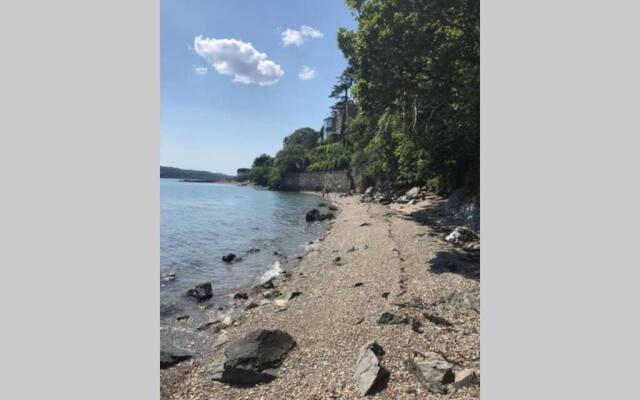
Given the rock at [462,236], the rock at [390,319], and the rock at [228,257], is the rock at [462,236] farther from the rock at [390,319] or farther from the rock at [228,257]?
the rock at [228,257]

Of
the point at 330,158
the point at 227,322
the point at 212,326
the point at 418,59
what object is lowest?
the point at 212,326

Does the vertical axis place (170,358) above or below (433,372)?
below

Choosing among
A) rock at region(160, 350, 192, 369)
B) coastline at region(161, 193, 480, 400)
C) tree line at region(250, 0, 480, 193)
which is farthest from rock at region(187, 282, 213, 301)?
tree line at region(250, 0, 480, 193)

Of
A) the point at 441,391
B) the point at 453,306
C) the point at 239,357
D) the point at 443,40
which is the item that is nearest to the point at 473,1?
the point at 443,40

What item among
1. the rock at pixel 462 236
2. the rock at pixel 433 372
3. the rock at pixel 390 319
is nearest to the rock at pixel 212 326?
the rock at pixel 390 319

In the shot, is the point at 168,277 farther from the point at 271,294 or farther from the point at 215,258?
the point at 271,294

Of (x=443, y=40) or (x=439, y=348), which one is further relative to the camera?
(x=443, y=40)

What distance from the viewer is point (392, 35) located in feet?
46.2

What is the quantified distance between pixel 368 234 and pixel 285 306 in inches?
475

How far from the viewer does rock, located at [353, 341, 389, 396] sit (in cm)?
584

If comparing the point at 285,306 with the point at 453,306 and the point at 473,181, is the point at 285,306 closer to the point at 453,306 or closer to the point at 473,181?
the point at 453,306

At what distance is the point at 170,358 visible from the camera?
29.3 ft

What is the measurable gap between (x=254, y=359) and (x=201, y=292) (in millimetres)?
7710

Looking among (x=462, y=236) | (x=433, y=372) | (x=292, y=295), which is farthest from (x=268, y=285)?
(x=433, y=372)
